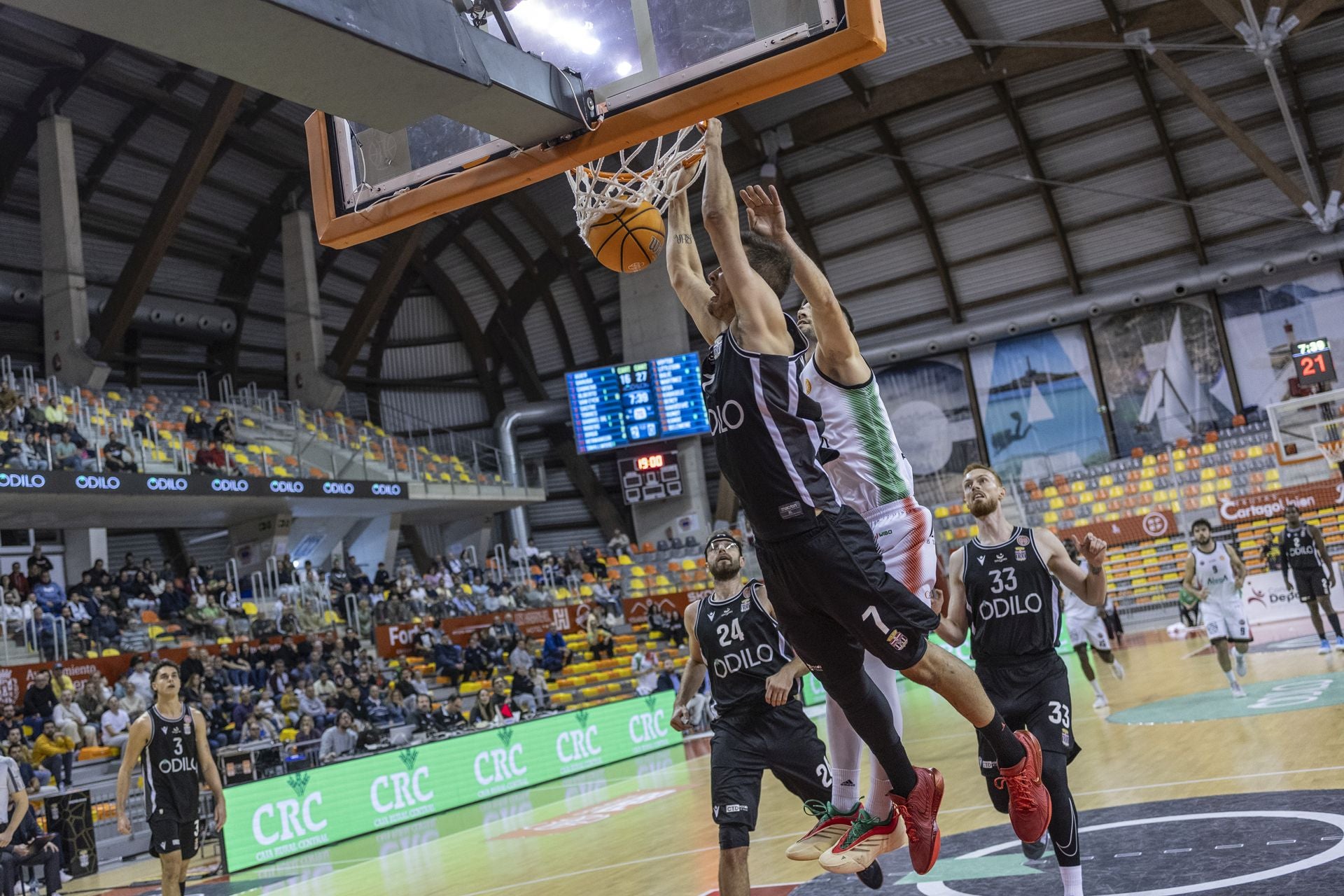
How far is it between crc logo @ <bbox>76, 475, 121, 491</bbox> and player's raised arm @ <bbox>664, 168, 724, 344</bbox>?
55.4ft

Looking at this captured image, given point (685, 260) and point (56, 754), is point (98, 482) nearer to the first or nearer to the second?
point (56, 754)

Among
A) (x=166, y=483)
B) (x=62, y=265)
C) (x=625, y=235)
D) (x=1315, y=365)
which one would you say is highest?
(x=62, y=265)

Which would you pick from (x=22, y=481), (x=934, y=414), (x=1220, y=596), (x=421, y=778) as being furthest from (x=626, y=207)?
(x=934, y=414)

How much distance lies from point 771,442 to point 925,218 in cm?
2815

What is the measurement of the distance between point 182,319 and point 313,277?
10.4ft

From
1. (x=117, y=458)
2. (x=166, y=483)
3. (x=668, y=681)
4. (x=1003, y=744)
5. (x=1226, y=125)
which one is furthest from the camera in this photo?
(x=1226, y=125)

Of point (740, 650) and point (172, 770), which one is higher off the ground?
point (740, 650)

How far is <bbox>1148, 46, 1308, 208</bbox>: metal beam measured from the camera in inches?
936

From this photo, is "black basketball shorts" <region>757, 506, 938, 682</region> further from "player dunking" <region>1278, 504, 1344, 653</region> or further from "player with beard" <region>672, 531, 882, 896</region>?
"player dunking" <region>1278, 504, 1344, 653</region>

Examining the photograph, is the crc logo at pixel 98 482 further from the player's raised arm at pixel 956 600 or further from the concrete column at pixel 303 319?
the player's raised arm at pixel 956 600

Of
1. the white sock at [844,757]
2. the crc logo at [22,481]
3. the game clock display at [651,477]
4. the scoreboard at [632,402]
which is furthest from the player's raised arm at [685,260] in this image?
the game clock display at [651,477]

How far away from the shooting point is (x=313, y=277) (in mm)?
27781

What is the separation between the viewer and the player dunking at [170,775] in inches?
307

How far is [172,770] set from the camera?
7.96 meters
